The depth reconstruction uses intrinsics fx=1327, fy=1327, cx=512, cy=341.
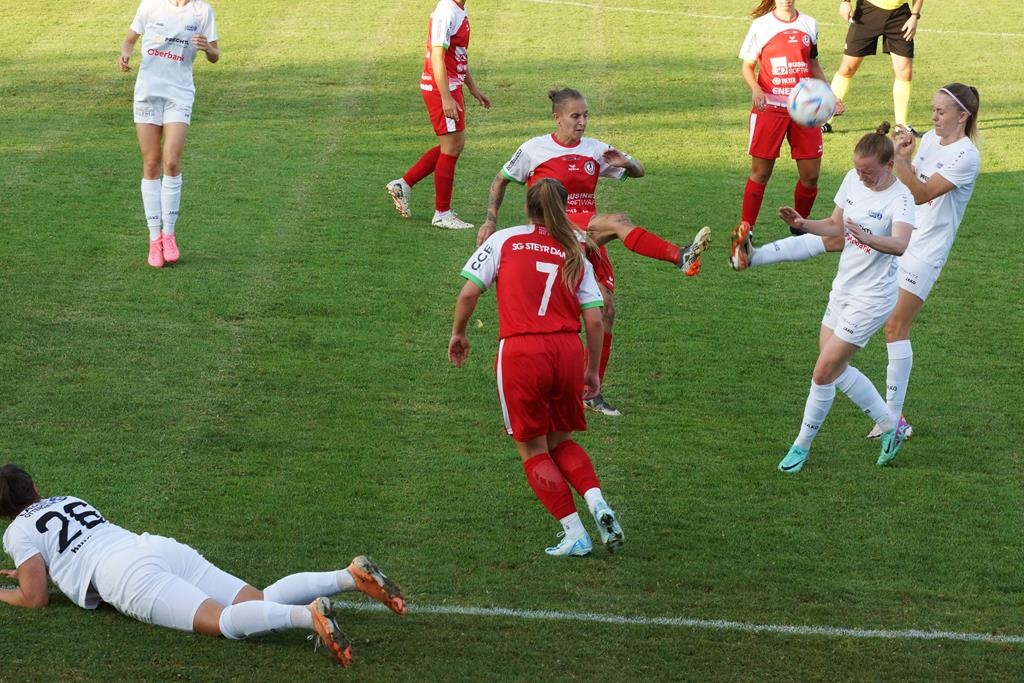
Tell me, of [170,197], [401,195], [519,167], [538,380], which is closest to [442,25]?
[401,195]

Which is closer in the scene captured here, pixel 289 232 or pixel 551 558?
pixel 551 558

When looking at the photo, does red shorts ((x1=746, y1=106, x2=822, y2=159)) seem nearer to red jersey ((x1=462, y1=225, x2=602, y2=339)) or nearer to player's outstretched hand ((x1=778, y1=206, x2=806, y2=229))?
player's outstretched hand ((x1=778, y1=206, x2=806, y2=229))

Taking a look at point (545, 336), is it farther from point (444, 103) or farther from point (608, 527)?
point (444, 103)

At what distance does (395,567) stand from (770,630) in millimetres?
1856

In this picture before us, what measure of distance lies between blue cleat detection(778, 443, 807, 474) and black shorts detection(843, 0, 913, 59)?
8.67 meters

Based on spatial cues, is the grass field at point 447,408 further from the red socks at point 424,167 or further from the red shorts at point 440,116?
the red shorts at point 440,116

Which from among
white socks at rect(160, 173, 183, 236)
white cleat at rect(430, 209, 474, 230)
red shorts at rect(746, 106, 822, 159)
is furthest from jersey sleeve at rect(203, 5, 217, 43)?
red shorts at rect(746, 106, 822, 159)

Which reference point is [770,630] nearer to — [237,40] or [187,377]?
[187,377]

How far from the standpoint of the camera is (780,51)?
1145cm

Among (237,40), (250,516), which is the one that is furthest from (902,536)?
(237,40)

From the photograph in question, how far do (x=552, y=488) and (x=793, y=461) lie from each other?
1.97 metres

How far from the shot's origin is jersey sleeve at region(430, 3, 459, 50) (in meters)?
11.8

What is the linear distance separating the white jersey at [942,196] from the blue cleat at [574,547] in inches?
123

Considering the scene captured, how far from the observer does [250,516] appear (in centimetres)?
707
